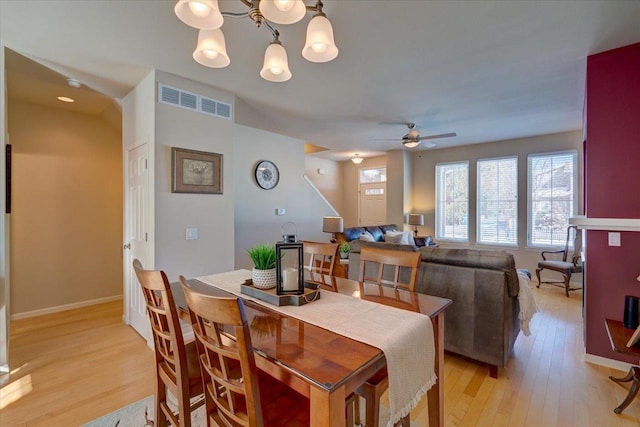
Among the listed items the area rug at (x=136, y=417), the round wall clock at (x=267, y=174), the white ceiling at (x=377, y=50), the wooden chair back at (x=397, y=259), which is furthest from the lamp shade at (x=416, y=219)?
the area rug at (x=136, y=417)

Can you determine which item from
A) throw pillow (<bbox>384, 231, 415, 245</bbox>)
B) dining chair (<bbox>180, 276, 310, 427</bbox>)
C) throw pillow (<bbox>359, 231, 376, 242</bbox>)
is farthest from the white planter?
throw pillow (<bbox>384, 231, 415, 245</bbox>)

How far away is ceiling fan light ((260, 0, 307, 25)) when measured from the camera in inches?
53.0

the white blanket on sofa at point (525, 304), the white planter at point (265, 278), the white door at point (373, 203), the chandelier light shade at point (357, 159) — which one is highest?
the chandelier light shade at point (357, 159)

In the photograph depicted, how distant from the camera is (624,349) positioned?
1.93 meters

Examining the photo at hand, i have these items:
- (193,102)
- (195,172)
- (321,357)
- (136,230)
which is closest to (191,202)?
(195,172)

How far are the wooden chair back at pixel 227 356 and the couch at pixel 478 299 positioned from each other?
1941 mm

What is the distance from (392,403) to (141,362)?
8.26 ft

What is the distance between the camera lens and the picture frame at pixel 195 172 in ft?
9.73

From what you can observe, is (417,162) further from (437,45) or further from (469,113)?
(437,45)

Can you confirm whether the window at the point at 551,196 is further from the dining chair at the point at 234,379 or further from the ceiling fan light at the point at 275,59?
the dining chair at the point at 234,379

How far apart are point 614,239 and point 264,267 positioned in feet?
9.67

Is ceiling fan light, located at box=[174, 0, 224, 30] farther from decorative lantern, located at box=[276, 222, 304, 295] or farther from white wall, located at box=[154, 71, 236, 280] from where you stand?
white wall, located at box=[154, 71, 236, 280]

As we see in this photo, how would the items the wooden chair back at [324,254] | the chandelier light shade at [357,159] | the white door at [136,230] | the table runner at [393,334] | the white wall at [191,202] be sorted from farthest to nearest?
the chandelier light shade at [357,159] → the white door at [136,230] → the white wall at [191,202] → the wooden chair back at [324,254] → the table runner at [393,334]

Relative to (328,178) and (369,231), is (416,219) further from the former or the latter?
(328,178)
